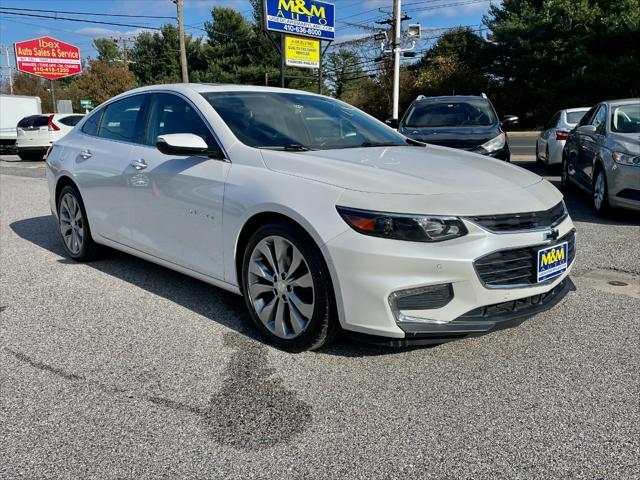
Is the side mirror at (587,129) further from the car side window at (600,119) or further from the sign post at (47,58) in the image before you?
the sign post at (47,58)

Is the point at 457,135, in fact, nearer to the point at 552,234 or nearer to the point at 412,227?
the point at 552,234

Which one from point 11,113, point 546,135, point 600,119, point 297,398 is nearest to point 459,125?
point 600,119

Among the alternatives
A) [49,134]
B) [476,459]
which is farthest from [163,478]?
[49,134]

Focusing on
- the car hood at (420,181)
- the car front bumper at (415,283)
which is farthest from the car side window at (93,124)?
the car front bumper at (415,283)

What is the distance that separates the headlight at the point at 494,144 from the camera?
8.25 metres

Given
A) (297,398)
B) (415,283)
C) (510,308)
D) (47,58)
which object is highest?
(47,58)

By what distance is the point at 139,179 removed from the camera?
4.27m

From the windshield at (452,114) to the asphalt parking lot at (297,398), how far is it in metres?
5.56

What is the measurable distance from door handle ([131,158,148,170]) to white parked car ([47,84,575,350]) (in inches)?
0.5

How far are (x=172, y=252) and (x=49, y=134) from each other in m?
18.0

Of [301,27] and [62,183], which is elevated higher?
[301,27]

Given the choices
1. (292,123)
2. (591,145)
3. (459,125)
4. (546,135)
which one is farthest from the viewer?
(546,135)

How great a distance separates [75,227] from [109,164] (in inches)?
39.9

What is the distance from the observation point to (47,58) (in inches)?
1928
